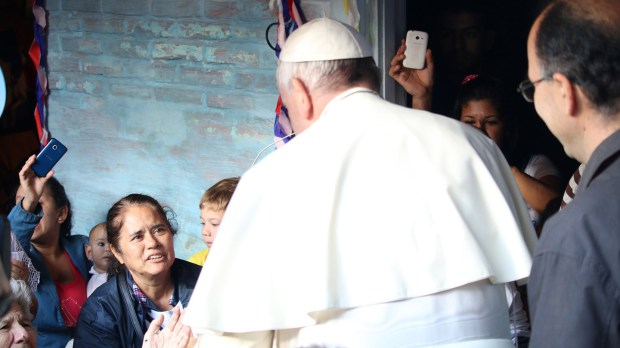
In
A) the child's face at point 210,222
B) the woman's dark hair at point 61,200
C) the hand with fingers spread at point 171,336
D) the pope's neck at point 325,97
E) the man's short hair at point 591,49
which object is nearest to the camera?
the man's short hair at point 591,49

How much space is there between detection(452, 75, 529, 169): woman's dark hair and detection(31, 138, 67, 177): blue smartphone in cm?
187

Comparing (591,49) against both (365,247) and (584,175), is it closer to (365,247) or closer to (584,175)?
(584,175)

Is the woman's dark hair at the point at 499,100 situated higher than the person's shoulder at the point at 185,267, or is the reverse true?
the woman's dark hair at the point at 499,100

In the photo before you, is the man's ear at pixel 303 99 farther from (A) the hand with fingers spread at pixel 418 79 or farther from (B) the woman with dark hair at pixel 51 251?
(B) the woman with dark hair at pixel 51 251

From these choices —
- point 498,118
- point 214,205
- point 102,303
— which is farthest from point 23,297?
point 498,118

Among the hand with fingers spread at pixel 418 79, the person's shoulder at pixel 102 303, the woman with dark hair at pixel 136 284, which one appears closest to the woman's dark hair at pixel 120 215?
the woman with dark hair at pixel 136 284

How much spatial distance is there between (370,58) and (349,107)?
324 mm

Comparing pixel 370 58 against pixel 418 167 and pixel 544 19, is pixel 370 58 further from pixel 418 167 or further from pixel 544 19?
pixel 544 19

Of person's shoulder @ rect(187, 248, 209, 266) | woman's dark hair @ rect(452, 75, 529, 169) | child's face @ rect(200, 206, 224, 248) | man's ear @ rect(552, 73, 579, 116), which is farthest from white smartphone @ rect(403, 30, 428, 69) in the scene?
man's ear @ rect(552, 73, 579, 116)

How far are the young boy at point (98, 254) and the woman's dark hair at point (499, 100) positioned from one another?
6.22 feet

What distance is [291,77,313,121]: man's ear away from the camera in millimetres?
3109

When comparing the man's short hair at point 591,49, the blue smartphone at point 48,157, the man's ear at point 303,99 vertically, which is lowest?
the blue smartphone at point 48,157

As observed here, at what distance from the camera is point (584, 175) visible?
2164mm

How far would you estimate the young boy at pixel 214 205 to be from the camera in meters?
4.63
